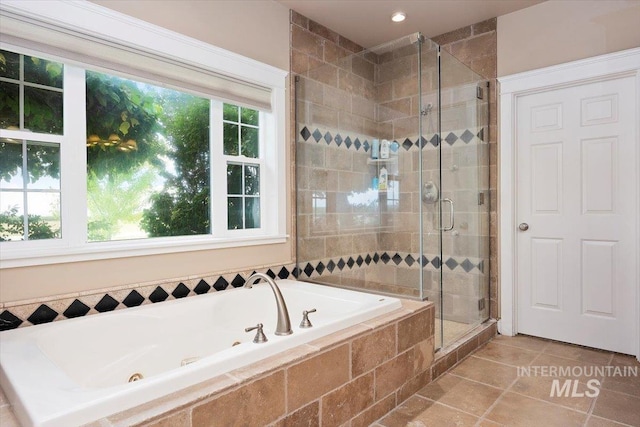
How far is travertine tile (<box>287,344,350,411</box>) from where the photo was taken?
1.50 meters

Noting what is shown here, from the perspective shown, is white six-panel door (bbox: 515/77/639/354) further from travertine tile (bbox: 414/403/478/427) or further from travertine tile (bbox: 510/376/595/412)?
travertine tile (bbox: 414/403/478/427)

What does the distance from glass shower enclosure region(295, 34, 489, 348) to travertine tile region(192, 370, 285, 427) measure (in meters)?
1.39

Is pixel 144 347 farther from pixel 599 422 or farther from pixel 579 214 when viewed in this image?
pixel 579 214

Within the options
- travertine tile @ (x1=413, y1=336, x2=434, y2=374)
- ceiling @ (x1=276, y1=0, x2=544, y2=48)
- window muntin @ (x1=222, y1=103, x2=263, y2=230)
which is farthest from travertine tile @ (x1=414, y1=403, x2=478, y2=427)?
ceiling @ (x1=276, y1=0, x2=544, y2=48)

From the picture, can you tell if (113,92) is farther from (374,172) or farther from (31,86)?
(374,172)

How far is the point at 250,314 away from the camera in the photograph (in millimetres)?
2479

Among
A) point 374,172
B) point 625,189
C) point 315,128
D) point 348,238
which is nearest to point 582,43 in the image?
point 625,189

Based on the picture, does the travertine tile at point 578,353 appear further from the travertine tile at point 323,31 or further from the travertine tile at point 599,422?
the travertine tile at point 323,31

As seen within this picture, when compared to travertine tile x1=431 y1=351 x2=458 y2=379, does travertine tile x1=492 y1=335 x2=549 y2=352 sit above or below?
below

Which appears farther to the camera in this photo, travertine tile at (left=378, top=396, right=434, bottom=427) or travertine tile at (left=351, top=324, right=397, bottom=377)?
travertine tile at (left=378, top=396, right=434, bottom=427)

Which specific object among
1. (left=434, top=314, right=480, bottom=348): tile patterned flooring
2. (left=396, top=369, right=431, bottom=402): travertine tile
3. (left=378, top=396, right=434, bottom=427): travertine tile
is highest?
(left=434, top=314, right=480, bottom=348): tile patterned flooring

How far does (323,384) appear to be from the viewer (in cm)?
162

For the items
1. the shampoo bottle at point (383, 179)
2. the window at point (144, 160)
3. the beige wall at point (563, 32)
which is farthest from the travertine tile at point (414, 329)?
the beige wall at point (563, 32)

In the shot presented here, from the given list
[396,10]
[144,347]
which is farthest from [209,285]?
[396,10]
